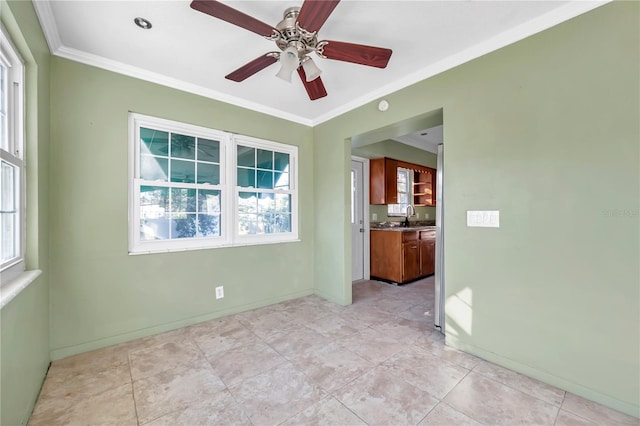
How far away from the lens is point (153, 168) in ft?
8.65

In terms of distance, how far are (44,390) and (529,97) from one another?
391 centimetres

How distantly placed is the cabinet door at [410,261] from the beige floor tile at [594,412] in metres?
2.71

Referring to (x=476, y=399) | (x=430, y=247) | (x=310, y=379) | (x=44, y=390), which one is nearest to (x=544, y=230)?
(x=476, y=399)

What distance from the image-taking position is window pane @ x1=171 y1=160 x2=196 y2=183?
2748 mm

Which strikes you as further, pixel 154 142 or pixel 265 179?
pixel 265 179

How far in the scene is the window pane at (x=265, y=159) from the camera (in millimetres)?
3430

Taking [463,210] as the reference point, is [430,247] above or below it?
below

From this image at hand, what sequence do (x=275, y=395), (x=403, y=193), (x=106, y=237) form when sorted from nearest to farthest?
(x=275, y=395)
(x=106, y=237)
(x=403, y=193)

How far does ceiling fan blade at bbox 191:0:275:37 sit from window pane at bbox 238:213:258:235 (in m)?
2.09

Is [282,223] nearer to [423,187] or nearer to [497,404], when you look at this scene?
[497,404]

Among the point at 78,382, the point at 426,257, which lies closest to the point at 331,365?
the point at 78,382

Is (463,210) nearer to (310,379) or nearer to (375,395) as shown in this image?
(375,395)

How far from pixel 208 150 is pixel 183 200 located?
0.63m

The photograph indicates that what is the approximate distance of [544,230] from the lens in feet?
6.08
